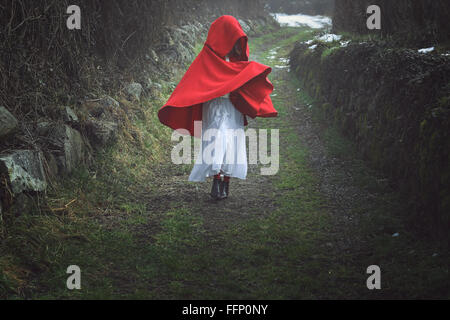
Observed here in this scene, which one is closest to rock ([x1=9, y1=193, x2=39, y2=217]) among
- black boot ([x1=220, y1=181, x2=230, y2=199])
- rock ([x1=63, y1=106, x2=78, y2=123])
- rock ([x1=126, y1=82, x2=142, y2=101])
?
rock ([x1=63, y1=106, x2=78, y2=123])

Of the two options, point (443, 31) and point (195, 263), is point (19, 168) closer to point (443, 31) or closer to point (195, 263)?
point (195, 263)

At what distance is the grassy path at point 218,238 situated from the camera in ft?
11.8

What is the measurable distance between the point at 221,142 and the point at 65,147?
188 centimetres

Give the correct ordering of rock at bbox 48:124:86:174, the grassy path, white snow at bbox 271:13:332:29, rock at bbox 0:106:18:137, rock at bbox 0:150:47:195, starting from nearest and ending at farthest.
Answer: the grassy path, rock at bbox 0:150:47:195, rock at bbox 0:106:18:137, rock at bbox 48:124:86:174, white snow at bbox 271:13:332:29

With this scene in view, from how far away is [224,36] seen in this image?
18.5ft

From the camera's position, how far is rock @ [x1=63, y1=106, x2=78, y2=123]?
18.4 ft

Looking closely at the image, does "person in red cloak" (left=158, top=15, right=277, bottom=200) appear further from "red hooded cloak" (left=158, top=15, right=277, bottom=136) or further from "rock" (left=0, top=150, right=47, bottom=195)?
"rock" (left=0, top=150, right=47, bottom=195)

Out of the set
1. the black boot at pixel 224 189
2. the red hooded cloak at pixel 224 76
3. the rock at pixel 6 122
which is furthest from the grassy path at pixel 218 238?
the red hooded cloak at pixel 224 76

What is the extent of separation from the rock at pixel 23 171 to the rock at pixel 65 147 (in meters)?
0.38

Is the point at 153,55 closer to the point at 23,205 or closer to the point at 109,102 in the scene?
the point at 109,102

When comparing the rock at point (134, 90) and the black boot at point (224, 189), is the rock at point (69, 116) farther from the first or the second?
the rock at point (134, 90)

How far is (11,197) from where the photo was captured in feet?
13.5

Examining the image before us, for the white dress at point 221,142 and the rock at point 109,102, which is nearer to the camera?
the white dress at point 221,142
